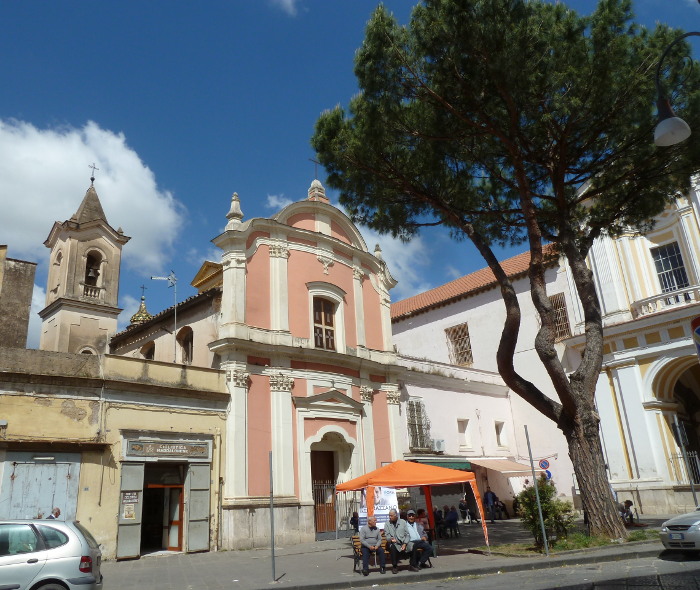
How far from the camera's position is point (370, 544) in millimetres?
12094

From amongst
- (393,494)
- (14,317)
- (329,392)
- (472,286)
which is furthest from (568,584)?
(472,286)

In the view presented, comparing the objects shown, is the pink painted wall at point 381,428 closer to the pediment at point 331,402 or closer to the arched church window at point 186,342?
the pediment at point 331,402

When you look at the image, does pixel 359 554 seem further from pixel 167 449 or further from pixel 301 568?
pixel 167 449

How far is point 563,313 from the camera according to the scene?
2762 centimetres

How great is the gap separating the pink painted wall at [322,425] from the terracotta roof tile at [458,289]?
12298mm

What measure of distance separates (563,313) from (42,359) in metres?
21.7

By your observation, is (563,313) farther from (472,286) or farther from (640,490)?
(640,490)

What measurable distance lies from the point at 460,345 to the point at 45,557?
84.3 ft

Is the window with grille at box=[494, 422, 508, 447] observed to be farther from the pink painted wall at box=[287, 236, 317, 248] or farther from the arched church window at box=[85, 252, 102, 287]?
the arched church window at box=[85, 252, 102, 287]

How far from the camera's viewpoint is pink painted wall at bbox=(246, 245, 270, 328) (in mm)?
19844

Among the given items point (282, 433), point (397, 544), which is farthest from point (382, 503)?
point (282, 433)

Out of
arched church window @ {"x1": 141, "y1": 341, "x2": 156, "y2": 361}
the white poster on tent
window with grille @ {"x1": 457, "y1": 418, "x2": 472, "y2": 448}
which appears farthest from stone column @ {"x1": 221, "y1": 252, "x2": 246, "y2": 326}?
window with grille @ {"x1": 457, "y1": 418, "x2": 472, "y2": 448}

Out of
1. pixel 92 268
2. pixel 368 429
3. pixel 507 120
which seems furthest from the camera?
pixel 92 268

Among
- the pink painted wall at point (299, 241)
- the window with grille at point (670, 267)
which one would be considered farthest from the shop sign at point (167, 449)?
the window with grille at point (670, 267)
